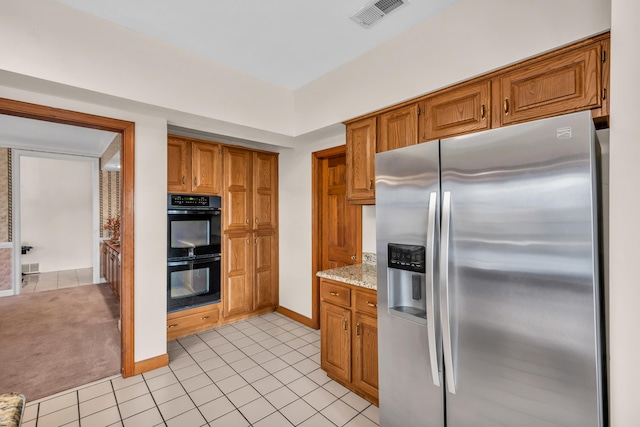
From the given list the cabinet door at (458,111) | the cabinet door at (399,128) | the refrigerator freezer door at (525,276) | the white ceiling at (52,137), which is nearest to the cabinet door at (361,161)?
the cabinet door at (399,128)

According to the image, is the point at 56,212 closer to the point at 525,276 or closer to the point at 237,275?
the point at 237,275

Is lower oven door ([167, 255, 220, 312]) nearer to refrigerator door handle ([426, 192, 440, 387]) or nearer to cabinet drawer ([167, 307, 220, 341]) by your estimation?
cabinet drawer ([167, 307, 220, 341])

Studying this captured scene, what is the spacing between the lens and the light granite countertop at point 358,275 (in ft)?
7.27

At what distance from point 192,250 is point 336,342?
2005 millimetres

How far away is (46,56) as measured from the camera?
77.4 inches

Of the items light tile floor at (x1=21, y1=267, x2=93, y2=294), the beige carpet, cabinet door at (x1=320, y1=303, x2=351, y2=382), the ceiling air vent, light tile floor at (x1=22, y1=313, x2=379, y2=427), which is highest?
the ceiling air vent

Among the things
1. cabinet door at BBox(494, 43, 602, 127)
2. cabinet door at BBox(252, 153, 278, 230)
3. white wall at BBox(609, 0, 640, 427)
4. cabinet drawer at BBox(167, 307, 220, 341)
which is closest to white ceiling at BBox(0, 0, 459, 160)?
cabinet door at BBox(494, 43, 602, 127)

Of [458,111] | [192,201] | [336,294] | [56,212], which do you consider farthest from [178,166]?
[56,212]

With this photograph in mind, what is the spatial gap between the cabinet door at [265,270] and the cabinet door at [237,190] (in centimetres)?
31

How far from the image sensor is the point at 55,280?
6.09m

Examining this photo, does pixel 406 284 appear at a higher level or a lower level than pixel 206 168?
lower

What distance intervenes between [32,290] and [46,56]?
537cm

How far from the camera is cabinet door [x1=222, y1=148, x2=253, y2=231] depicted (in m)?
3.73

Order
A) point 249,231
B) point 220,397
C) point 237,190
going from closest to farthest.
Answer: point 220,397
point 237,190
point 249,231
